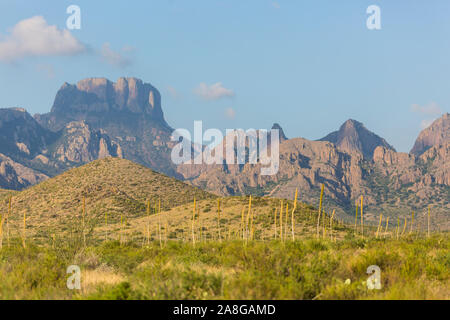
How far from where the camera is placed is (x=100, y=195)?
77.7 m

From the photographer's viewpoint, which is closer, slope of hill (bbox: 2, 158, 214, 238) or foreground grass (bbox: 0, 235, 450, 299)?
foreground grass (bbox: 0, 235, 450, 299)

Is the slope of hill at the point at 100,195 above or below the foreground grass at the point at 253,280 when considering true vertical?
above

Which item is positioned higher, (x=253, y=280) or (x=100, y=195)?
(x=100, y=195)

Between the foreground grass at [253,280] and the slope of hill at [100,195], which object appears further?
the slope of hill at [100,195]

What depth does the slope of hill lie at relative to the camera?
70.1 metres

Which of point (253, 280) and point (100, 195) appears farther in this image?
point (100, 195)

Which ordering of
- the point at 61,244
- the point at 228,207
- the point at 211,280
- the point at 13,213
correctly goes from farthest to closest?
the point at 13,213 → the point at 228,207 → the point at 61,244 → the point at 211,280

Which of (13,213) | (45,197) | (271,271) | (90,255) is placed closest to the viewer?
(271,271)

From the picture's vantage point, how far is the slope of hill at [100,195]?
7012 cm

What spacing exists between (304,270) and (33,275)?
23.5 feet

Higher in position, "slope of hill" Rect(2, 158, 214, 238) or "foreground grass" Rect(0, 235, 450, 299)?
"slope of hill" Rect(2, 158, 214, 238)

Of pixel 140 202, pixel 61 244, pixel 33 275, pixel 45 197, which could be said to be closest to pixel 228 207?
pixel 140 202

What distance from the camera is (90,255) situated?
1706 cm
